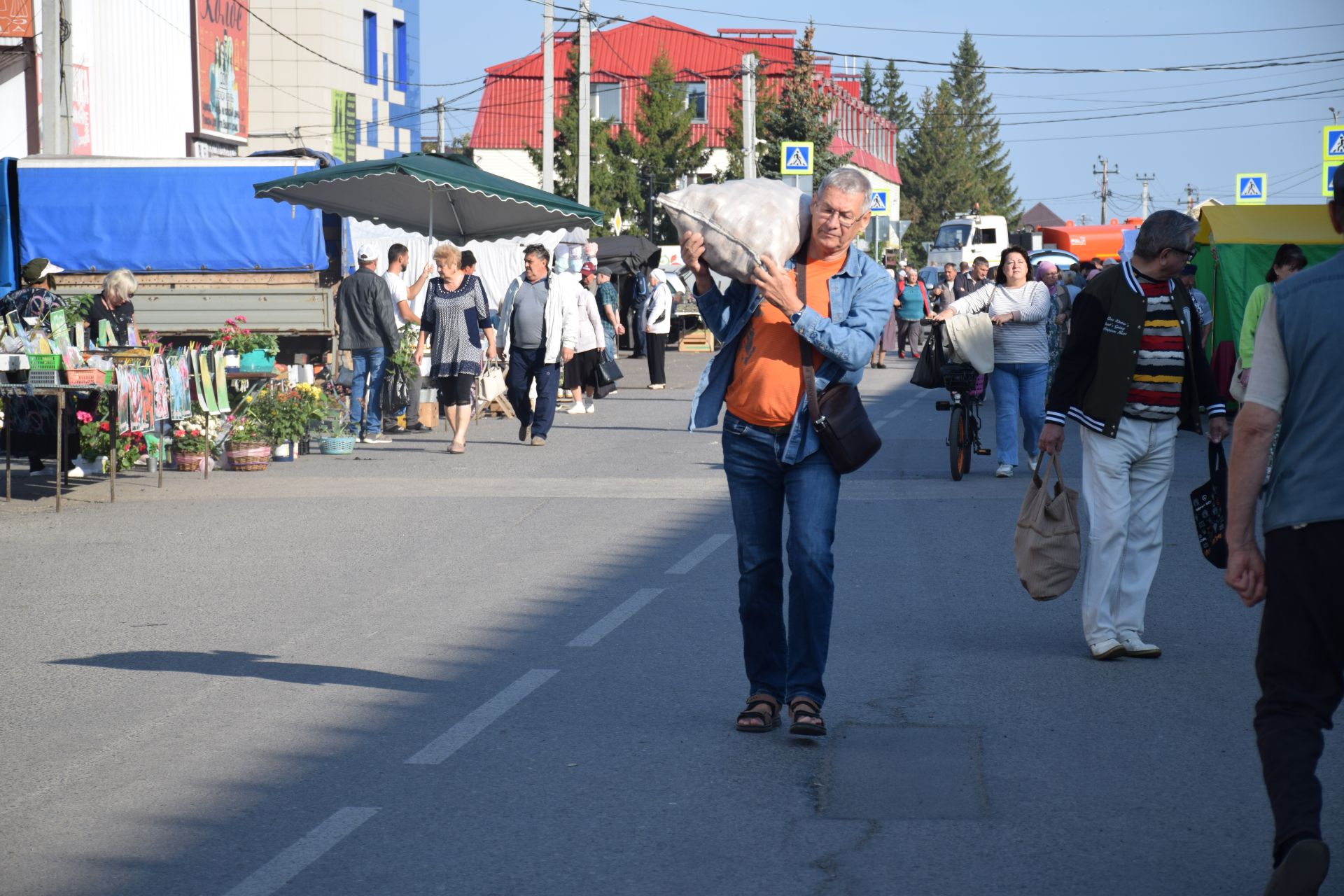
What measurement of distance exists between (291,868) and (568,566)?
534 cm

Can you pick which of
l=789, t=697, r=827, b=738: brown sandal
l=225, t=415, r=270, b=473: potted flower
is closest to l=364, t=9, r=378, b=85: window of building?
l=225, t=415, r=270, b=473: potted flower

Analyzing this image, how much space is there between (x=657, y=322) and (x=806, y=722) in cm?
2096

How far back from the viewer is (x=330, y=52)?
65.4 metres

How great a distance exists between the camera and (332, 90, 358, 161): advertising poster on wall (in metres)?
64.1

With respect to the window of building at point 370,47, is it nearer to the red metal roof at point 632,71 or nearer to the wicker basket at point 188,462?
the red metal roof at point 632,71

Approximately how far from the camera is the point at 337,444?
55.3 feet

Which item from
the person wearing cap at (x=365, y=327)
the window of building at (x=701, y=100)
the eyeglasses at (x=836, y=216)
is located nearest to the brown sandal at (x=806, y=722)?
the eyeglasses at (x=836, y=216)

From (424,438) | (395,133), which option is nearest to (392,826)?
(424,438)

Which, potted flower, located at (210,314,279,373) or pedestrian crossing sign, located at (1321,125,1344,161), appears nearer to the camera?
potted flower, located at (210,314,279,373)

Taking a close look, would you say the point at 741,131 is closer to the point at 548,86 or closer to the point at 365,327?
the point at 548,86

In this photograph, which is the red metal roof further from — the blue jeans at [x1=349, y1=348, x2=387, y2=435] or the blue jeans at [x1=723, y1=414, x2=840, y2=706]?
the blue jeans at [x1=723, y1=414, x2=840, y2=706]

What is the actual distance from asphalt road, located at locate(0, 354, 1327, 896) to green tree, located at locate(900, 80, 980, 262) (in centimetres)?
11685

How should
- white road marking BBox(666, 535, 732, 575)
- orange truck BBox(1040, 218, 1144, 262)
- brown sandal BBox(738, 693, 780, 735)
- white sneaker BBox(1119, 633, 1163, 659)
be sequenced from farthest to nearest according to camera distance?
orange truck BBox(1040, 218, 1144, 262) < white road marking BBox(666, 535, 732, 575) < white sneaker BBox(1119, 633, 1163, 659) < brown sandal BBox(738, 693, 780, 735)

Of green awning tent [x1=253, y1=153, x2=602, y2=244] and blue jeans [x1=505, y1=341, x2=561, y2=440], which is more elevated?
green awning tent [x1=253, y1=153, x2=602, y2=244]
